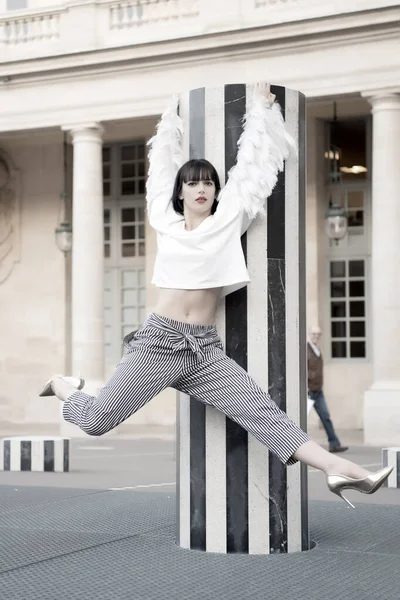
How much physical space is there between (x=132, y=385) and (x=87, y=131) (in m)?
12.4

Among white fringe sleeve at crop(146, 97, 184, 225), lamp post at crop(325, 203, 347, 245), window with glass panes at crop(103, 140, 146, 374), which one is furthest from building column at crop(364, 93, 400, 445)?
white fringe sleeve at crop(146, 97, 184, 225)

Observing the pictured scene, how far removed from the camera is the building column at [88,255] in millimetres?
17016

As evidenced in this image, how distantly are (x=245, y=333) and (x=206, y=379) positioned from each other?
16.3 inches

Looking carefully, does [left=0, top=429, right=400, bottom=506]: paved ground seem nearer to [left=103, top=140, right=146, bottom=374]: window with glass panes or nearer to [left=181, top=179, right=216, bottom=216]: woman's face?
[left=103, top=140, right=146, bottom=374]: window with glass panes

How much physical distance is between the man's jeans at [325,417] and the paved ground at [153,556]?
4.74 metres

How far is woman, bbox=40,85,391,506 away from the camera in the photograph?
5059 mm

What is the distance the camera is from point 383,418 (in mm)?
14758

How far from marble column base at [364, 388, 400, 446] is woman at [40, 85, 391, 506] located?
32.0 ft

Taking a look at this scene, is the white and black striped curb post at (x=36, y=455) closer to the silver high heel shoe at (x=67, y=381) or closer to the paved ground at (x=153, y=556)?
the paved ground at (x=153, y=556)

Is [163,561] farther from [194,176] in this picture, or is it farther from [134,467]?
[134,467]

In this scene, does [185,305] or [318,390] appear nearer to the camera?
[185,305]

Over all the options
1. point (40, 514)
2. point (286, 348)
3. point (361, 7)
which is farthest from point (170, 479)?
point (361, 7)

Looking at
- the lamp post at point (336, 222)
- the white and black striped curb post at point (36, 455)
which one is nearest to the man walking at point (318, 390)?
the lamp post at point (336, 222)

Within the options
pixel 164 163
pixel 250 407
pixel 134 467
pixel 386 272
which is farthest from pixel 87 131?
pixel 250 407
